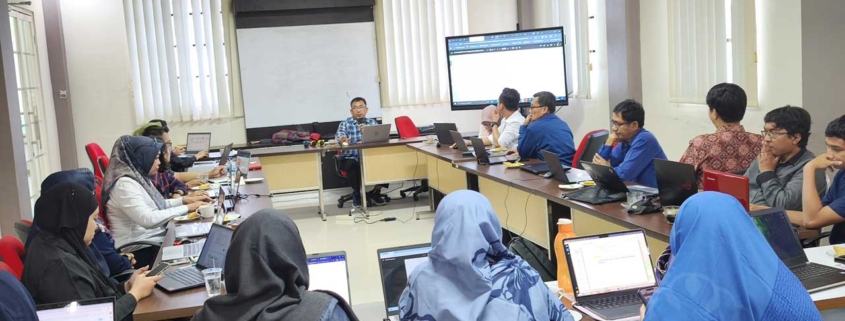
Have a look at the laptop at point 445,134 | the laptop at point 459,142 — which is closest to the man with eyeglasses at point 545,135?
the laptop at point 459,142

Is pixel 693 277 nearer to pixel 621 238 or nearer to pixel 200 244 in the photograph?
pixel 621 238

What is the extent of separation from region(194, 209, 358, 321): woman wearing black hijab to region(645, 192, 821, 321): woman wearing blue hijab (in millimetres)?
915

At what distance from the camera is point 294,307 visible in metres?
1.89

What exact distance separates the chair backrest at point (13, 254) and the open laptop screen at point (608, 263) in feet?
7.14

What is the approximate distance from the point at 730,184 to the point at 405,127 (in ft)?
19.5

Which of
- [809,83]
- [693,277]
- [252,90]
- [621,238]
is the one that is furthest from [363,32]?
[693,277]

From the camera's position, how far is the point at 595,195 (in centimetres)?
391

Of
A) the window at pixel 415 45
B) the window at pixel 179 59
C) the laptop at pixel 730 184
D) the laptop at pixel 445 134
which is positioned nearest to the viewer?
the laptop at pixel 730 184

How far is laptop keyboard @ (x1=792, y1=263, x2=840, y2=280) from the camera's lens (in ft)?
8.04

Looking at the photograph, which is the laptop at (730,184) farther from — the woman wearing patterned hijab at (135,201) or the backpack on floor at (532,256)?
the woman wearing patterned hijab at (135,201)

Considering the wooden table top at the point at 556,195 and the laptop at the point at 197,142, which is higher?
the laptop at the point at 197,142

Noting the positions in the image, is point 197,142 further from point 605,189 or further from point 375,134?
point 605,189

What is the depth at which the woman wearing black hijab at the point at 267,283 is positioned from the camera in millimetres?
1872

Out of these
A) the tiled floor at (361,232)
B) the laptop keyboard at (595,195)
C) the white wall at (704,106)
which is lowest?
the tiled floor at (361,232)
